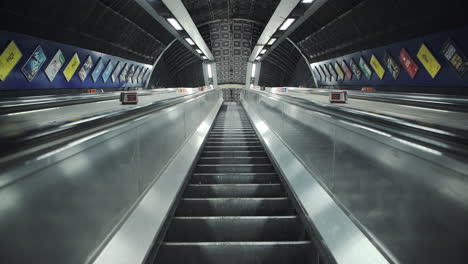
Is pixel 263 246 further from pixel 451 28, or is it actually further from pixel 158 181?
pixel 451 28

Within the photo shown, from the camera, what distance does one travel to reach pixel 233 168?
3.76 metres

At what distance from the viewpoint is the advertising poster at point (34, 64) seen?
7.08 m

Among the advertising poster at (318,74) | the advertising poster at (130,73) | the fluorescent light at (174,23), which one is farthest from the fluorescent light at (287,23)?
the advertising poster at (318,74)

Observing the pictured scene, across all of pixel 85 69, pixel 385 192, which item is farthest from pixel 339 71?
pixel 385 192

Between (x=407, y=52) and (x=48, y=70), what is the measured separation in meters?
9.69

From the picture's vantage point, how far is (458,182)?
1.03 metres

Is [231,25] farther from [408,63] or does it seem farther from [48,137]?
[48,137]

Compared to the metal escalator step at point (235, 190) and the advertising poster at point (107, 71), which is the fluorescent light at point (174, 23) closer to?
the advertising poster at point (107, 71)

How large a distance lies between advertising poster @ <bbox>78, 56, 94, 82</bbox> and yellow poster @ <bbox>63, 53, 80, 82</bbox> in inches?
11.7

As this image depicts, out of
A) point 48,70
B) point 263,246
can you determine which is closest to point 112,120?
A: point 263,246

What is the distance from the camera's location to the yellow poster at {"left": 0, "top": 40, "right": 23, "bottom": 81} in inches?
250

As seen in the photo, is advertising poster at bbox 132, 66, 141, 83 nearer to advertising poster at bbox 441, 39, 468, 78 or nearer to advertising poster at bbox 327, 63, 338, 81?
advertising poster at bbox 327, 63, 338, 81

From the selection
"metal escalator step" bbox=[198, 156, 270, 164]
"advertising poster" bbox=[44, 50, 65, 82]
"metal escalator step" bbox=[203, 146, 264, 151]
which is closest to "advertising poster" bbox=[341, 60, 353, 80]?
"metal escalator step" bbox=[203, 146, 264, 151]

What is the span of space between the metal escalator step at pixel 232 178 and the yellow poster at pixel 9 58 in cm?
552
